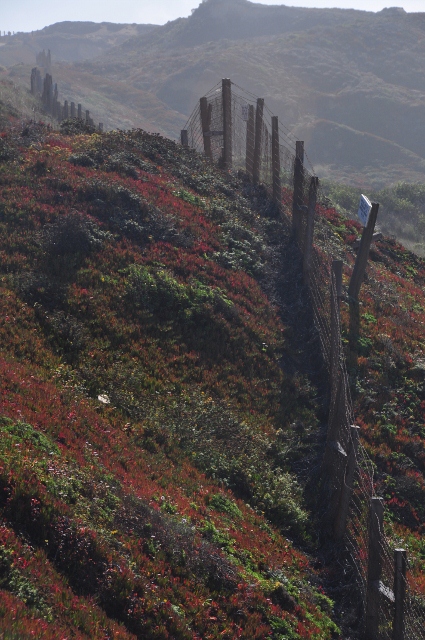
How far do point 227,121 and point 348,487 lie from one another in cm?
1889

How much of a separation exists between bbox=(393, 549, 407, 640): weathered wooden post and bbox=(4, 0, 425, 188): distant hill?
188ft

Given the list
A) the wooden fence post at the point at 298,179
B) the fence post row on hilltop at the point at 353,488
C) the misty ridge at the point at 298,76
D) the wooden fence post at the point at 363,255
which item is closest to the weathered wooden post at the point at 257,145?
the wooden fence post at the point at 298,179

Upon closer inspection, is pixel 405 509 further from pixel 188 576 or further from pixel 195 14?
pixel 195 14

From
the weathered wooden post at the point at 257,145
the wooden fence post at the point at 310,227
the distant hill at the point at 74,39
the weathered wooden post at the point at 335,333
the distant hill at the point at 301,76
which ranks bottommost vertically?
the weathered wooden post at the point at 335,333

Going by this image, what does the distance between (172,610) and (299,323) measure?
9.95 meters

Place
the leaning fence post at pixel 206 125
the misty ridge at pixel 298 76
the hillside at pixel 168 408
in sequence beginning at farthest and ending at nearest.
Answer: the misty ridge at pixel 298 76
the leaning fence post at pixel 206 125
the hillside at pixel 168 408

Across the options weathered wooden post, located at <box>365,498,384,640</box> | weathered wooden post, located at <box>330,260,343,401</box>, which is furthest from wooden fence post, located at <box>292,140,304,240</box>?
weathered wooden post, located at <box>365,498,384,640</box>

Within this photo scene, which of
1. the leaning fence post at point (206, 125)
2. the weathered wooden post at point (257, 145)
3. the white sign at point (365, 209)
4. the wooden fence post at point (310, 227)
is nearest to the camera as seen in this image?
the white sign at point (365, 209)

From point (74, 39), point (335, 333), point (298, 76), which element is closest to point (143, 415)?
point (335, 333)

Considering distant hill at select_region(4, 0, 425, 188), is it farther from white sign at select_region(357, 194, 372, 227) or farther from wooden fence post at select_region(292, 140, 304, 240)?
white sign at select_region(357, 194, 372, 227)

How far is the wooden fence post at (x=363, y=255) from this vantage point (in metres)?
14.4

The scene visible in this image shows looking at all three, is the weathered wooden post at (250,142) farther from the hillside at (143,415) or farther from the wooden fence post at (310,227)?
the wooden fence post at (310,227)

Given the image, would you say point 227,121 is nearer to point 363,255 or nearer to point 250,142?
point 250,142

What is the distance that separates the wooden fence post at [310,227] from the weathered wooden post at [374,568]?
10.2 meters
